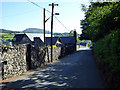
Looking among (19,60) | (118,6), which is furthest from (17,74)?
(118,6)

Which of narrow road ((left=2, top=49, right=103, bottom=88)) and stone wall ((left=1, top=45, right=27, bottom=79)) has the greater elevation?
stone wall ((left=1, top=45, right=27, bottom=79))

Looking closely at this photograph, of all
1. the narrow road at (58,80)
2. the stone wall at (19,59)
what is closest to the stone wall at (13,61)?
the stone wall at (19,59)

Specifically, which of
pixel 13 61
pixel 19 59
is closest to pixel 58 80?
pixel 13 61

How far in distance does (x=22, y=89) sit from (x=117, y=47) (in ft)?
16.5

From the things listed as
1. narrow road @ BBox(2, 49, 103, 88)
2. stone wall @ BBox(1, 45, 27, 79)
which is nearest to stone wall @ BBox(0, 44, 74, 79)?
stone wall @ BBox(1, 45, 27, 79)

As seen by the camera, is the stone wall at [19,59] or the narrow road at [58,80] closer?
the narrow road at [58,80]

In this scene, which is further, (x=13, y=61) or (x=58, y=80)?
(x=13, y=61)

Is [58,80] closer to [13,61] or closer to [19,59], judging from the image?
[13,61]

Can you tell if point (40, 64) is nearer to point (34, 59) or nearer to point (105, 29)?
point (34, 59)

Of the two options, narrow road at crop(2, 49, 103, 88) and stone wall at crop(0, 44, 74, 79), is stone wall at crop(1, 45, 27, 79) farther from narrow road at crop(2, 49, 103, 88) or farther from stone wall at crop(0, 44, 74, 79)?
narrow road at crop(2, 49, 103, 88)

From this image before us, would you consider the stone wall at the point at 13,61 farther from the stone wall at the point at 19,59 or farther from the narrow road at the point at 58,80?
the narrow road at the point at 58,80

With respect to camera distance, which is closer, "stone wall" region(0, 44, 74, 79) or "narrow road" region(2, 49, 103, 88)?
"narrow road" region(2, 49, 103, 88)

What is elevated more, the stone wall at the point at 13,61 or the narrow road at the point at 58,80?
the stone wall at the point at 13,61

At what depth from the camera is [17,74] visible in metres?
9.21
